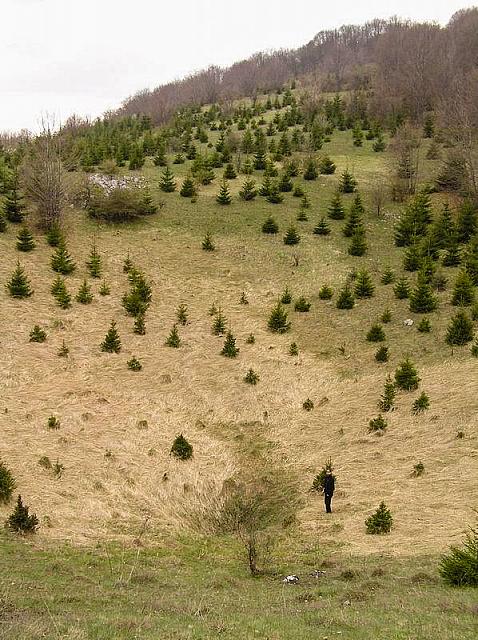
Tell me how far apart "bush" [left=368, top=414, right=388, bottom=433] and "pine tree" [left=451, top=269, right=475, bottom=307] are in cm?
1141

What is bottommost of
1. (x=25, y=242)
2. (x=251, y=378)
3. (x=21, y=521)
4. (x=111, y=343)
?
(x=21, y=521)

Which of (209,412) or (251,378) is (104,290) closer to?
(251,378)

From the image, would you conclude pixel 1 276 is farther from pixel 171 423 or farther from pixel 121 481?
pixel 121 481

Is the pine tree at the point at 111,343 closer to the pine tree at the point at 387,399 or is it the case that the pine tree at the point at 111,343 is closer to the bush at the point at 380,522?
the pine tree at the point at 387,399

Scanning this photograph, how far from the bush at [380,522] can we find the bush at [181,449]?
24.3 feet

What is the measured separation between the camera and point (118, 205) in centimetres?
4156

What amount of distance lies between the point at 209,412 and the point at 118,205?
2502 centimetres

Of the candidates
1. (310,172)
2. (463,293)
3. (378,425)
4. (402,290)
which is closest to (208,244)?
(402,290)

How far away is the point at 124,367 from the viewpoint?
25000mm

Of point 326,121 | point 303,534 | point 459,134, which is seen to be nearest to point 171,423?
point 303,534

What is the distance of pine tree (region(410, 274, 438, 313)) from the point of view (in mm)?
28531

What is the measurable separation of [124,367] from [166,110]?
245 feet

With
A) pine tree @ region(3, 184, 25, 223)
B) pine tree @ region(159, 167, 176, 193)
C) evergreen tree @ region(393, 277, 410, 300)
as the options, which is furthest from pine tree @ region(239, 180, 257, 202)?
evergreen tree @ region(393, 277, 410, 300)

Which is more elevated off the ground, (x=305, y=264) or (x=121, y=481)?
(x=305, y=264)
